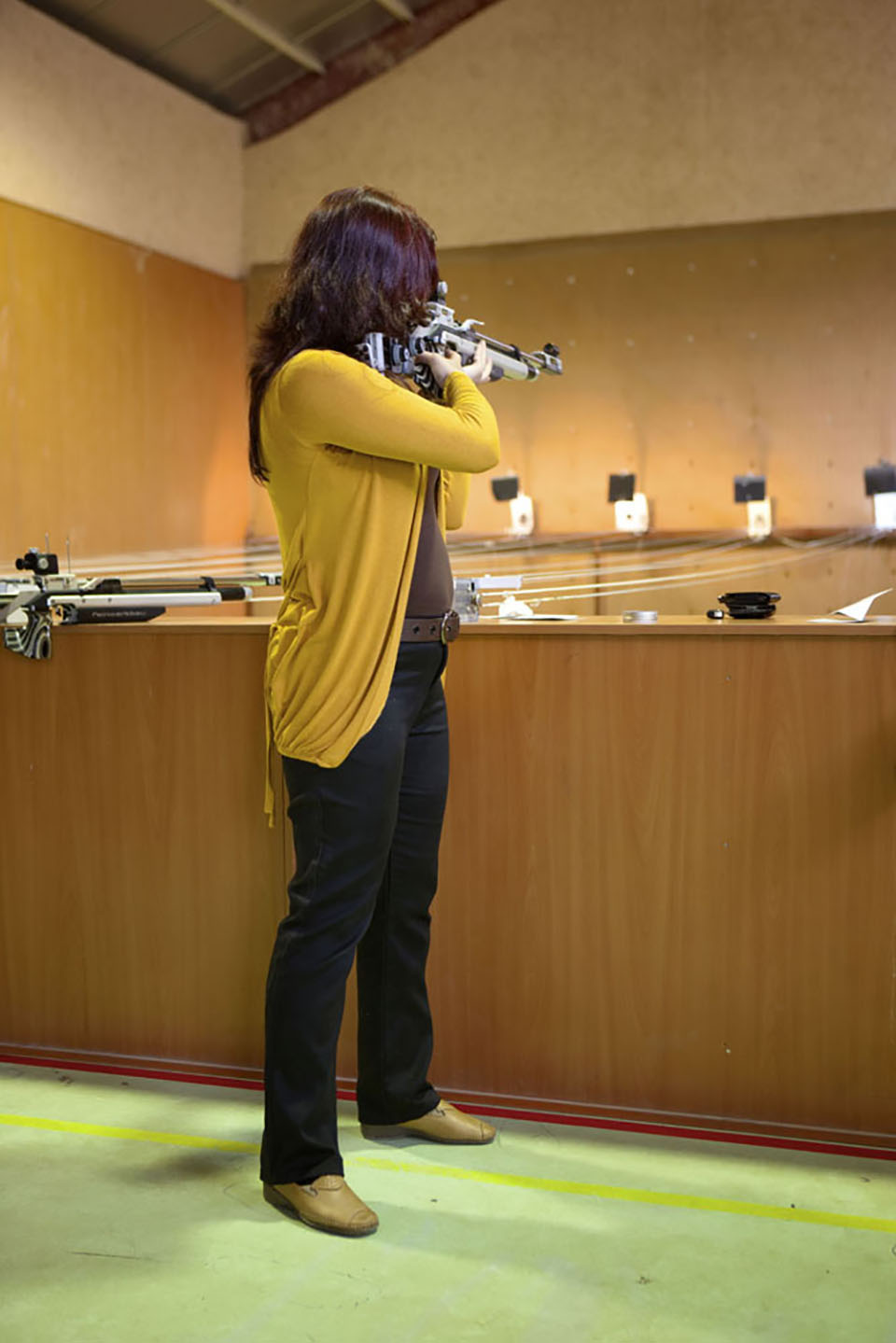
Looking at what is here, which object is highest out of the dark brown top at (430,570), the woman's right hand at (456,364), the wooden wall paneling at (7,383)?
the wooden wall paneling at (7,383)

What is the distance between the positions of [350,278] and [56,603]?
0.94 metres

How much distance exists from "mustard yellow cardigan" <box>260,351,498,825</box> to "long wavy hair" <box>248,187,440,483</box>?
70mm

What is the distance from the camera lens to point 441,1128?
202cm

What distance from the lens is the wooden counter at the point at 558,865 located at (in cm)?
199

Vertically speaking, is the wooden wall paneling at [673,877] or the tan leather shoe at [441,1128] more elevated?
the wooden wall paneling at [673,877]

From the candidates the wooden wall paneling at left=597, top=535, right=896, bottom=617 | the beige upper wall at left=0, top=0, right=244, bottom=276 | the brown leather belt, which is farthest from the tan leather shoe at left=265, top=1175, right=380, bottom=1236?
the beige upper wall at left=0, top=0, right=244, bottom=276

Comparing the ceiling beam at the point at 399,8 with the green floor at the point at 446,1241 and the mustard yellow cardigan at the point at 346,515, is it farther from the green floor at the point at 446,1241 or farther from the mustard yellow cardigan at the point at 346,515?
the green floor at the point at 446,1241

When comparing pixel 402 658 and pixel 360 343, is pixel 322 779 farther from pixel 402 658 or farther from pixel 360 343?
pixel 360 343

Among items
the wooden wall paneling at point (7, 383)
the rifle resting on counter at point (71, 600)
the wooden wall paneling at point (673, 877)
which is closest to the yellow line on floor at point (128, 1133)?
the wooden wall paneling at point (673, 877)

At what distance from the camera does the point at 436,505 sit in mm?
1952

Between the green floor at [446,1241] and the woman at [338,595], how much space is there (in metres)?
0.12

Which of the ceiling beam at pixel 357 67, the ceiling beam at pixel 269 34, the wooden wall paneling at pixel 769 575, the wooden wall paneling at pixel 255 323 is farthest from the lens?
the wooden wall paneling at pixel 255 323

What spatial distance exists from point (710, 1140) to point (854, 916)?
1.48 ft

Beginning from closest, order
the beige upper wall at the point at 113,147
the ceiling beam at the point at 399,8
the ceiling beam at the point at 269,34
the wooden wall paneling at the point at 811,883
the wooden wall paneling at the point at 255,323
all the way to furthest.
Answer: the wooden wall paneling at the point at 811,883 < the beige upper wall at the point at 113,147 < the ceiling beam at the point at 269,34 < the ceiling beam at the point at 399,8 < the wooden wall paneling at the point at 255,323
